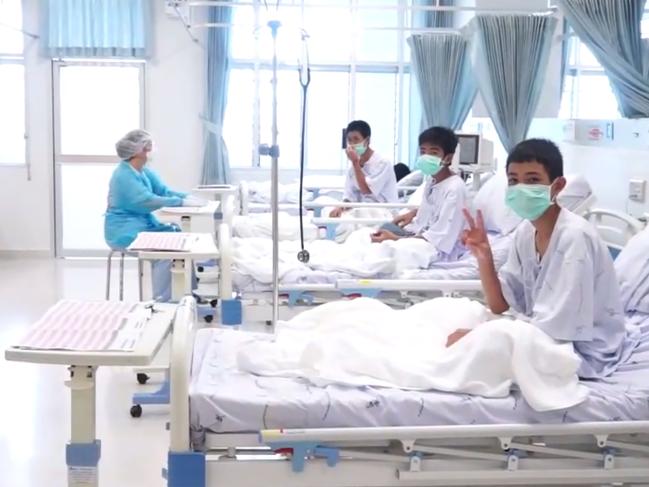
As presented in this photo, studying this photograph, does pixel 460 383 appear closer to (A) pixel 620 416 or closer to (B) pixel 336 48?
(A) pixel 620 416

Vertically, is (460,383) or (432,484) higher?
(460,383)

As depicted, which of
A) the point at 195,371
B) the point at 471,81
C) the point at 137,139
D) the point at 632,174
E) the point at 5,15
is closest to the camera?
the point at 195,371

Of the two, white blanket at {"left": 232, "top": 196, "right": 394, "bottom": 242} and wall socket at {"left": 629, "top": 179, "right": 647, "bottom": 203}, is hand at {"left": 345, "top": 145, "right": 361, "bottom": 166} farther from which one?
wall socket at {"left": 629, "top": 179, "right": 647, "bottom": 203}

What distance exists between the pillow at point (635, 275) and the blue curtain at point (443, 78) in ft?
11.8

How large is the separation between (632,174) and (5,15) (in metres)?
5.85

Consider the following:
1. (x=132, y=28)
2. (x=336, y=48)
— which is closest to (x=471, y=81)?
(x=336, y=48)

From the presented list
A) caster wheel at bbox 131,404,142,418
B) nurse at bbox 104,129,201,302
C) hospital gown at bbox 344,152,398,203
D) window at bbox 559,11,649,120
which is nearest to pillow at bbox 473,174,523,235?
hospital gown at bbox 344,152,398,203

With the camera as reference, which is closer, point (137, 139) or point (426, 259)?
point (426, 259)

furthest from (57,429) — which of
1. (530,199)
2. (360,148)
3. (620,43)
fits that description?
(620,43)

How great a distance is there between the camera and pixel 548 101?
544 cm

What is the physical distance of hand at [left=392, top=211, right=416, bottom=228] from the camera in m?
4.83

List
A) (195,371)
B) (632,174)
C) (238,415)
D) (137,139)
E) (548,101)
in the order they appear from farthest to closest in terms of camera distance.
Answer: (548,101)
(137,139)
(632,174)
(195,371)
(238,415)

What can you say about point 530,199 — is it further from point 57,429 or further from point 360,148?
point 360,148

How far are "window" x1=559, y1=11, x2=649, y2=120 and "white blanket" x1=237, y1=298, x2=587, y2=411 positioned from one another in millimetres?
3879
